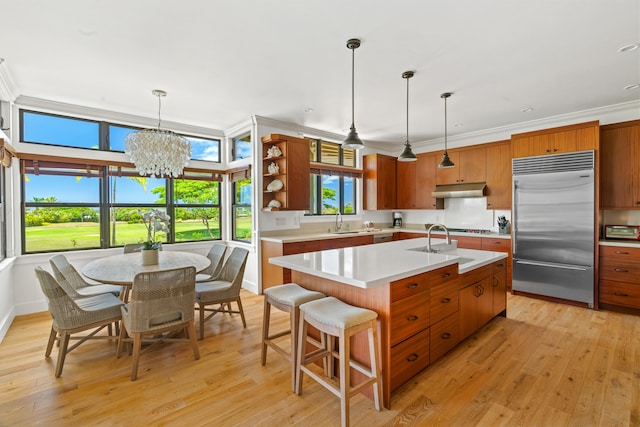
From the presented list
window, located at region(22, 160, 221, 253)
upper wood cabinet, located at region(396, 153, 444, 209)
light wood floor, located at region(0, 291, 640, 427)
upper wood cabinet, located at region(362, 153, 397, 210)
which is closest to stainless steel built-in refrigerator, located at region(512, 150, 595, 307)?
light wood floor, located at region(0, 291, 640, 427)

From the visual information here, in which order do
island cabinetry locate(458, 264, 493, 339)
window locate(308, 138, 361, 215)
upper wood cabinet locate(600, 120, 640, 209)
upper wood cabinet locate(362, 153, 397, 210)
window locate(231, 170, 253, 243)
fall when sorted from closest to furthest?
1. island cabinetry locate(458, 264, 493, 339)
2. upper wood cabinet locate(600, 120, 640, 209)
3. window locate(231, 170, 253, 243)
4. window locate(308, 138, 361, 215)
5. upper wood cabinet locate(362, 153, 397, 210)

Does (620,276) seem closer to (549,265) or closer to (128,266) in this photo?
(549,265)

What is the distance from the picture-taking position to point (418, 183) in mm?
6098

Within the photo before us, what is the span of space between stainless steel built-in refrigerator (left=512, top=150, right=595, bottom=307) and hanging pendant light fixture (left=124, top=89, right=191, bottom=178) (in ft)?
15.3

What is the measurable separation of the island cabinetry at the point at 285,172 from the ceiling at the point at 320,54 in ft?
2.05

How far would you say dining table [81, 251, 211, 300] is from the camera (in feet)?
8.36

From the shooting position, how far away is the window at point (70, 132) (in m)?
3.85

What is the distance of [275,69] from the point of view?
9.86ft

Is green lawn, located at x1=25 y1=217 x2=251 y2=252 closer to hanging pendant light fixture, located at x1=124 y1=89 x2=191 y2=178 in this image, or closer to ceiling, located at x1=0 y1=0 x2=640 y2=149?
hanging pendant light fixture, located at x1=124 y1=89 x2=191 y2=178

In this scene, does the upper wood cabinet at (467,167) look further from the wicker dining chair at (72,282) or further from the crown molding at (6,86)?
the crown molding at (6,86)

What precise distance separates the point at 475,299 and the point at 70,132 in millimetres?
5397

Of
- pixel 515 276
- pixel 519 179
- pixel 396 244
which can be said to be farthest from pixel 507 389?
pixel 519 179

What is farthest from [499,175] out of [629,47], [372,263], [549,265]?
[372,263]

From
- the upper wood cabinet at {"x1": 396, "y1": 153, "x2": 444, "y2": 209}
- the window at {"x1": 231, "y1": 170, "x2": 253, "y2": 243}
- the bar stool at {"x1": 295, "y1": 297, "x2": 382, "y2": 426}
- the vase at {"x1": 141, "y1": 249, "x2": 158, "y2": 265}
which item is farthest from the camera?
the upper wood cabinet at {"x1": 396, "y1": 153, "x2": 444, "y2": 209}
